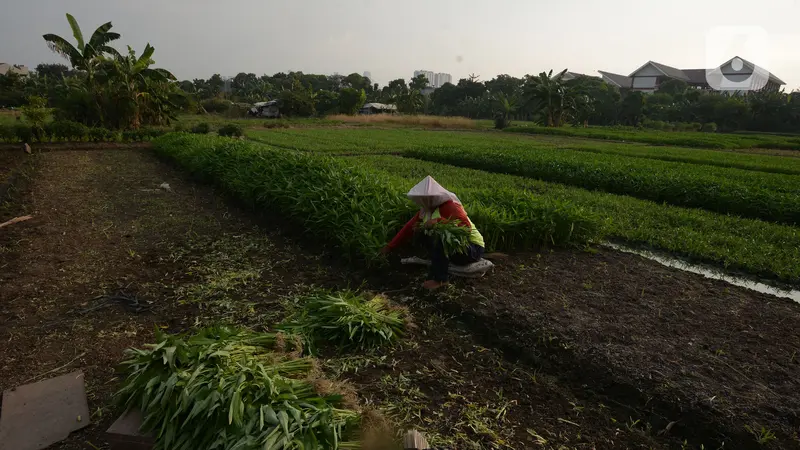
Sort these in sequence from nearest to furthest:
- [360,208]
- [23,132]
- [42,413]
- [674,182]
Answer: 1. [42,413]
2. [360,208]
3. [674,182]
4. [23,132]

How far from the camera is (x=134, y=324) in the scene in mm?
3438

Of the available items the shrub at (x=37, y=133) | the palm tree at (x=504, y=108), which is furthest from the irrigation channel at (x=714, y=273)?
the palm tree at (x=504, y=108)

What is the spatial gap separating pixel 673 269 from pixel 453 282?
2358 millimetres

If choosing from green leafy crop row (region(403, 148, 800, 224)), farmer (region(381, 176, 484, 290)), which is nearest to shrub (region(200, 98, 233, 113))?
green leafy crop row (region(403, 148, 800, 224))

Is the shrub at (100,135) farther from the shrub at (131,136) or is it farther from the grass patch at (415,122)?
the grass patch at (415,122)

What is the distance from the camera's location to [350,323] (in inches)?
121

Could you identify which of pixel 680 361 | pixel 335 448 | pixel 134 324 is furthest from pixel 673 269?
pixel 134 324

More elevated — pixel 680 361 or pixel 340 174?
pixel 340 174

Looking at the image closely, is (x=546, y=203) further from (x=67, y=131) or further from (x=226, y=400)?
(x=67, y=131)

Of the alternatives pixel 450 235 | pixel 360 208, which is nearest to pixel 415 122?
pixel 360 208

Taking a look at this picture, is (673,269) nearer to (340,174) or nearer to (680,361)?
(680,361)

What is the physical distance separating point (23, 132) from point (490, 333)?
1668 centimetres

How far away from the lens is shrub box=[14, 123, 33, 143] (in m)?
14.2

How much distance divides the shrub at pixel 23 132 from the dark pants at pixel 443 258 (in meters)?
15.8
